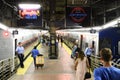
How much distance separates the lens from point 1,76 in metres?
15.2

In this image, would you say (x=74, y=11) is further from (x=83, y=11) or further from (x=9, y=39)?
(x=9, y=39)

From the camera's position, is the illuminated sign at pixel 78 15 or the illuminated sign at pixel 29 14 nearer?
the illuminated sign at pixel 78 15

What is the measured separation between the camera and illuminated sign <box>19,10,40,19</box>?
2350 centimetres

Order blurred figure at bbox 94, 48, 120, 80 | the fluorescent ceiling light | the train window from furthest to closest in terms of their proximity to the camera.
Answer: the fluorescent ceiling light → the train window → blurred figure at bbox 94, 48, 120, 80

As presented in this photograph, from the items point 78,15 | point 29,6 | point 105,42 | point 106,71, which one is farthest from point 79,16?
point 106,71

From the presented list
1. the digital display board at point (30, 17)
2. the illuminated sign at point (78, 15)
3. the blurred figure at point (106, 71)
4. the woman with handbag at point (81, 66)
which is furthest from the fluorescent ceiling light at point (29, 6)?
the blurred figure at point (106, 71)

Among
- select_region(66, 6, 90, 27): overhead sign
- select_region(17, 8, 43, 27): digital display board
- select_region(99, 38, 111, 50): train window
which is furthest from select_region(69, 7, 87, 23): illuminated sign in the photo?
select_region(99, 38, 111, 50): train window

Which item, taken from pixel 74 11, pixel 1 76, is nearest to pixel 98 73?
pixel 1 76

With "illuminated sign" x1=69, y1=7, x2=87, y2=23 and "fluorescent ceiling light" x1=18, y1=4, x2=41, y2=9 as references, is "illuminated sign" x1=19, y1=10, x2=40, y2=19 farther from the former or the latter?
"illuminated sign" x1=69, y1=7, x2=87, y2=23

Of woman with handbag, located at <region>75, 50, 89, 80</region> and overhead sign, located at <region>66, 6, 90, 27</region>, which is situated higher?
overhead sign, located at <region>66, 6, 90, 27</region>

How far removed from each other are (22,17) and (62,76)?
23.9 feet

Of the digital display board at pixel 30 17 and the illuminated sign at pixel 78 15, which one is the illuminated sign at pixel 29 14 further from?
the illuminated sign at pixel 78 15

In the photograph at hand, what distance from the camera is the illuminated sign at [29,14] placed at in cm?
2350

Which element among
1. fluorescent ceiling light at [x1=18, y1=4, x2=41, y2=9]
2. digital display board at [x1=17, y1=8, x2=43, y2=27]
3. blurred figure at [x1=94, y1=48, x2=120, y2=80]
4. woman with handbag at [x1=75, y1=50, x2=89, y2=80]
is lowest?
woman with handbag at [x1=75, y1=50, x2=89, y2=80]
